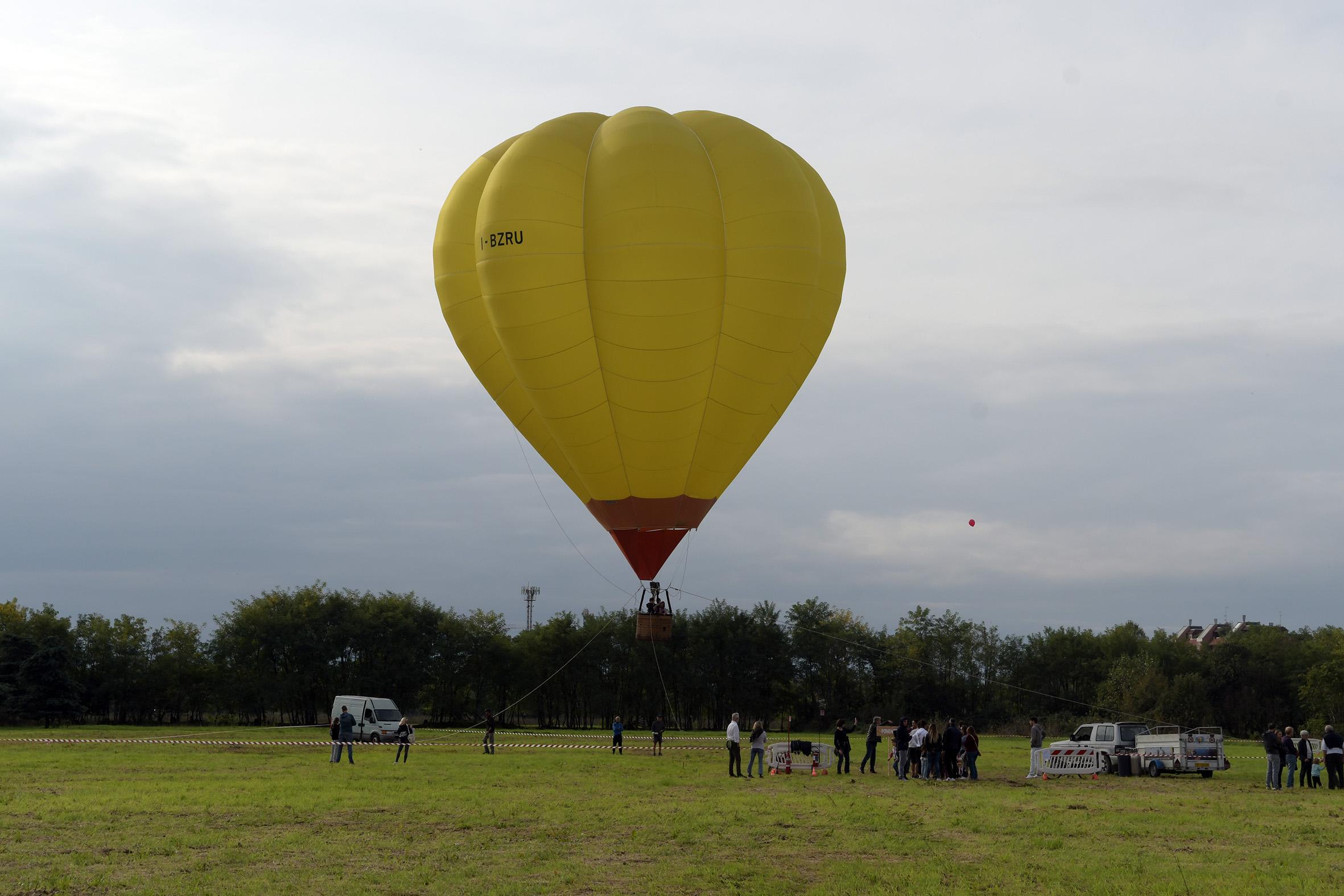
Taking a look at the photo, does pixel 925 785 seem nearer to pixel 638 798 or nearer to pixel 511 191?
pixel 638 798

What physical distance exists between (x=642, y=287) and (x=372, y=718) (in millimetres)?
25917

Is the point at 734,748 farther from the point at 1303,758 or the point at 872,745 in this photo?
the point at 1303,758

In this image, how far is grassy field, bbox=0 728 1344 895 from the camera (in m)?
12.5

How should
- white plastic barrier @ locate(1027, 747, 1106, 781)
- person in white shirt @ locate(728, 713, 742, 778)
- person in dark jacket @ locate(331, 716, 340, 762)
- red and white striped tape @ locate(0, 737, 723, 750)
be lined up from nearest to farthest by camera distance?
person in white shirt @ locate(728, 713, 742, 778) < white plastic barrier @ locate(1027, 747, 1106, 781) < person in dark jacket @ locate(331, 716, 340, 762) < red and white striped tape @ locate(0, 737, 723, 750)

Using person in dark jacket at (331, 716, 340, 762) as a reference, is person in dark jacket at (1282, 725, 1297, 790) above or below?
above

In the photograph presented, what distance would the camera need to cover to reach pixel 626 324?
24000mm

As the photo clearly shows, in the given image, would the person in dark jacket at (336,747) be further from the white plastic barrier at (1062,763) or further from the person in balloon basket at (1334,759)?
the person in balloon basket at (1334,759)

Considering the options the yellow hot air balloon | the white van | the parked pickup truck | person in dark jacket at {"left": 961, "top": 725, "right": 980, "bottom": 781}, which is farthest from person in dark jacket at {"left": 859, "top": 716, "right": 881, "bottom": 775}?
the white van

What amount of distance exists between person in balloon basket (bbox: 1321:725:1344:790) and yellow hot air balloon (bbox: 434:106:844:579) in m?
13.5

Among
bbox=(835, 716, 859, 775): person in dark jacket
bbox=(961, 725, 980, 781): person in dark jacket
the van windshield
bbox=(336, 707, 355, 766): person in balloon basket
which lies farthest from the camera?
the van windshield

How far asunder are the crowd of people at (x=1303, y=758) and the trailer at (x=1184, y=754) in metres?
2.44

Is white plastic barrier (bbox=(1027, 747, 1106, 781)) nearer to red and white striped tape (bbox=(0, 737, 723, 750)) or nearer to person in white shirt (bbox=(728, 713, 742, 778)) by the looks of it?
person in white shirt (bbox=(728, 713, 742, 778))

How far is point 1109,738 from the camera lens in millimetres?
29297

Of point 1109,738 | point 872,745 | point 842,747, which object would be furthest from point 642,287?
point 1109,738
